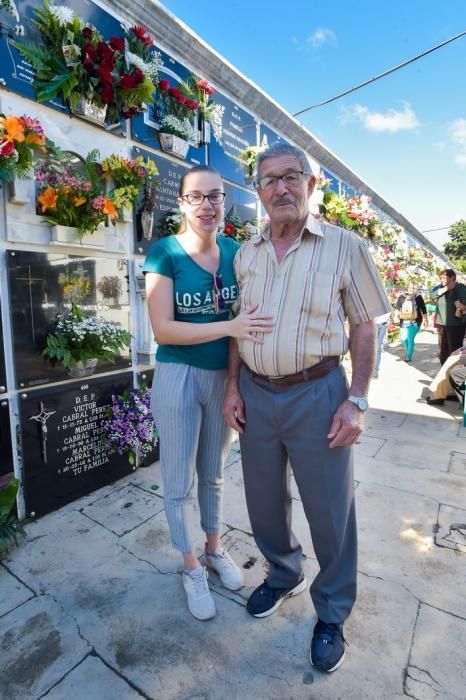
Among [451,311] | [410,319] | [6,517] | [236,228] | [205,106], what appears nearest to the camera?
[6,517]

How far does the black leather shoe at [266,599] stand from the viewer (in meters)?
1.78

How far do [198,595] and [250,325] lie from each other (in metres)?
1.25

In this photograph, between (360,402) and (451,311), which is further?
(451,311)

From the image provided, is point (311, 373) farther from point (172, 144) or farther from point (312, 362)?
point (172, 144)

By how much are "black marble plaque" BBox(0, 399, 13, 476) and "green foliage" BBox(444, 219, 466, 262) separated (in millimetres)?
44063

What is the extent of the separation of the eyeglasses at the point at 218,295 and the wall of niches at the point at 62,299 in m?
1.33

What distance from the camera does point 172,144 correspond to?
10.8 ft

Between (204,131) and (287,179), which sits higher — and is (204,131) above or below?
above

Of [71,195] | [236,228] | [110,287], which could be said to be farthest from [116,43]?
[236,228]

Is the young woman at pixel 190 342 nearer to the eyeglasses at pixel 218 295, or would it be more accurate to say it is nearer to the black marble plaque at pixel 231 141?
the eyeglasses at pixel 218 295

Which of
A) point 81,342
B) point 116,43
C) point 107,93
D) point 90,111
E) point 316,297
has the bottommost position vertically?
point 81,342

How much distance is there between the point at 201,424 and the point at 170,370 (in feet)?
1.00

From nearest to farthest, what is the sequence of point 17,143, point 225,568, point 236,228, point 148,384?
point 225,568
point 17,143
point 148,384
point 236,228

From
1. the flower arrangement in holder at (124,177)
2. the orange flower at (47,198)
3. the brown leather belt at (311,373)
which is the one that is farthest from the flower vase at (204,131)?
the brown leather belt at (311,373)
